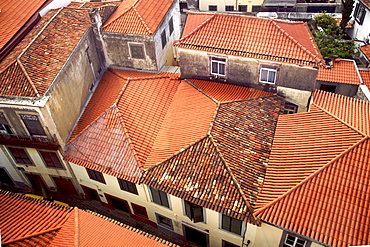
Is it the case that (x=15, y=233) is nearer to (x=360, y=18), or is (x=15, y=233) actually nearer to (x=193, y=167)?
(x=193, y=167)

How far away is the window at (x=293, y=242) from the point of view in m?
17.6

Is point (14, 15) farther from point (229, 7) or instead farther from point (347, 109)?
point (229, 7)

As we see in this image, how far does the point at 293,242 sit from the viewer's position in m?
17.9

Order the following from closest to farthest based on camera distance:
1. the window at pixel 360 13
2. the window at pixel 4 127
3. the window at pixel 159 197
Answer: the window at pixel 159 197
the window at pixel 4 127
the window at pixel 360 13

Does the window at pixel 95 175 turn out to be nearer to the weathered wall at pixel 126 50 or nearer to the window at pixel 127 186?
the window at pixel 127 186

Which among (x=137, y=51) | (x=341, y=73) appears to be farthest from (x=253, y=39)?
(x=341, y=73)

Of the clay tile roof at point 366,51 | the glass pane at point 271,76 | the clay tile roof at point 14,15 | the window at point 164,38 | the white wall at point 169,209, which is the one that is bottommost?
the white wall at point 169,209

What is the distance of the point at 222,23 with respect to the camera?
2550 cm

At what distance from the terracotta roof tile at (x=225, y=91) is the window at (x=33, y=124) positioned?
12874mm

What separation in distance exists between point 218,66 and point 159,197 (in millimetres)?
11774

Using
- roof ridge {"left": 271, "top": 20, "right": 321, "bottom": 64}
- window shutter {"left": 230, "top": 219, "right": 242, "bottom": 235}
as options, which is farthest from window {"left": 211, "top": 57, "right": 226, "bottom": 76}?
window shutter {"left": 230, "top": 219, "right": 242, "bottom": 235}

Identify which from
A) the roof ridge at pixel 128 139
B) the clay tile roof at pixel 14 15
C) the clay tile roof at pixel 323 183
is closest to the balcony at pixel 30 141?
the roof ridge at pixel 128 139

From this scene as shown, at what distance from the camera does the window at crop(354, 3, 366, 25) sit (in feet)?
131

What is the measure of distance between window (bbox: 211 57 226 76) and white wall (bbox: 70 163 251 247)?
445 inches
